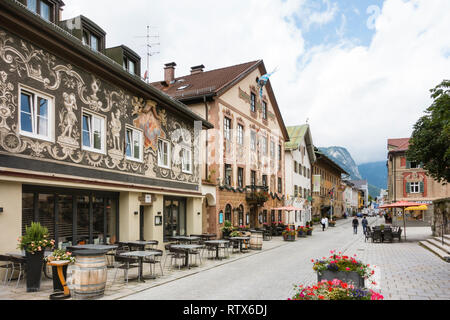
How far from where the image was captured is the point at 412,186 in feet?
161

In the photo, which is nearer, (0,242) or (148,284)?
(0,242)

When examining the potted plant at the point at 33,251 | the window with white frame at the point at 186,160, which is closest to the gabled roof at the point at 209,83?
the window with white frame at the point at 186,160

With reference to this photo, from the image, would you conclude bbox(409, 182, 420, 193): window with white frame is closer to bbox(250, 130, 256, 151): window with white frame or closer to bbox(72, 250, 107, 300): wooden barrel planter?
bbox(250, 130, 256, 151): window with white frame

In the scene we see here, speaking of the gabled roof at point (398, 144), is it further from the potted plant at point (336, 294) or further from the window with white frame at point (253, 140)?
the potted plant at point (336, 294)

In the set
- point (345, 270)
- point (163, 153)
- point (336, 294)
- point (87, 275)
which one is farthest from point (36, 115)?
point (336, 294)

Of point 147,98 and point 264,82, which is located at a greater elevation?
point 264,82

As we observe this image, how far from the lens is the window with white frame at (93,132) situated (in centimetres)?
1326

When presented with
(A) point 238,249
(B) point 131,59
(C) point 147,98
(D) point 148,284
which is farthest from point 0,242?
(A) point 238,249

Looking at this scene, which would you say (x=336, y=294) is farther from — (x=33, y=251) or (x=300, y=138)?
(x=300, y=138)

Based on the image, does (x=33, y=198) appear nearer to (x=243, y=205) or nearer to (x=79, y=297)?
(x=79, y=297)

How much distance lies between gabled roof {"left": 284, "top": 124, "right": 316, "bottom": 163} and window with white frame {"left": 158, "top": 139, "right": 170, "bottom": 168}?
24217 millimetres

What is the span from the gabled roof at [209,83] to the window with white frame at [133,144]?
956 centimetres

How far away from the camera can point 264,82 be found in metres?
32.8

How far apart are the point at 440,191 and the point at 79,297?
163ft
